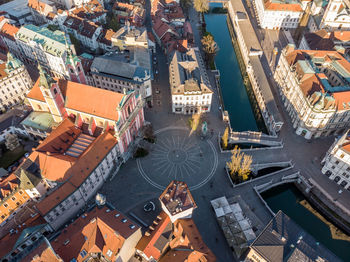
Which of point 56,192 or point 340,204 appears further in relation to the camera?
point 340,204

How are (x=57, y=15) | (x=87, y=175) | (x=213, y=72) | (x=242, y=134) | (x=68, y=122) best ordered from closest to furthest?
(x=87, y=175)
(x=68, y=122)
(x=242, y=134)
(x=213, y=72)
(x=57, y=15)

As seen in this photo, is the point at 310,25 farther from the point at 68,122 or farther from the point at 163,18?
the point at 68,122

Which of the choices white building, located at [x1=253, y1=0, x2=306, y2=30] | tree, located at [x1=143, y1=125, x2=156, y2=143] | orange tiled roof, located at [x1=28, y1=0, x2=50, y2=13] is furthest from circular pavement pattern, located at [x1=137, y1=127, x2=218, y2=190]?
orange tiled roof, located at [x1=28, y1=0, x2=50, y2=13]

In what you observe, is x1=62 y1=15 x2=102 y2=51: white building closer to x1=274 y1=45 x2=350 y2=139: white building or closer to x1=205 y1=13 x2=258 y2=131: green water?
x1=205 y1=13 x2=258 y2=131: green water

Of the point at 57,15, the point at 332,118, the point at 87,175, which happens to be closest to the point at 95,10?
the point at 57,15

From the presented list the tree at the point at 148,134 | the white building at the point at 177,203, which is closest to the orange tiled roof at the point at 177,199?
the white building at the point at 177,203

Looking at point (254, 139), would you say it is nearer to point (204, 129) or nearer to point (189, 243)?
point (204, 129)

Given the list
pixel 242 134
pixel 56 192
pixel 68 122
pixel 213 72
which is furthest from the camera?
pixel 213 72
